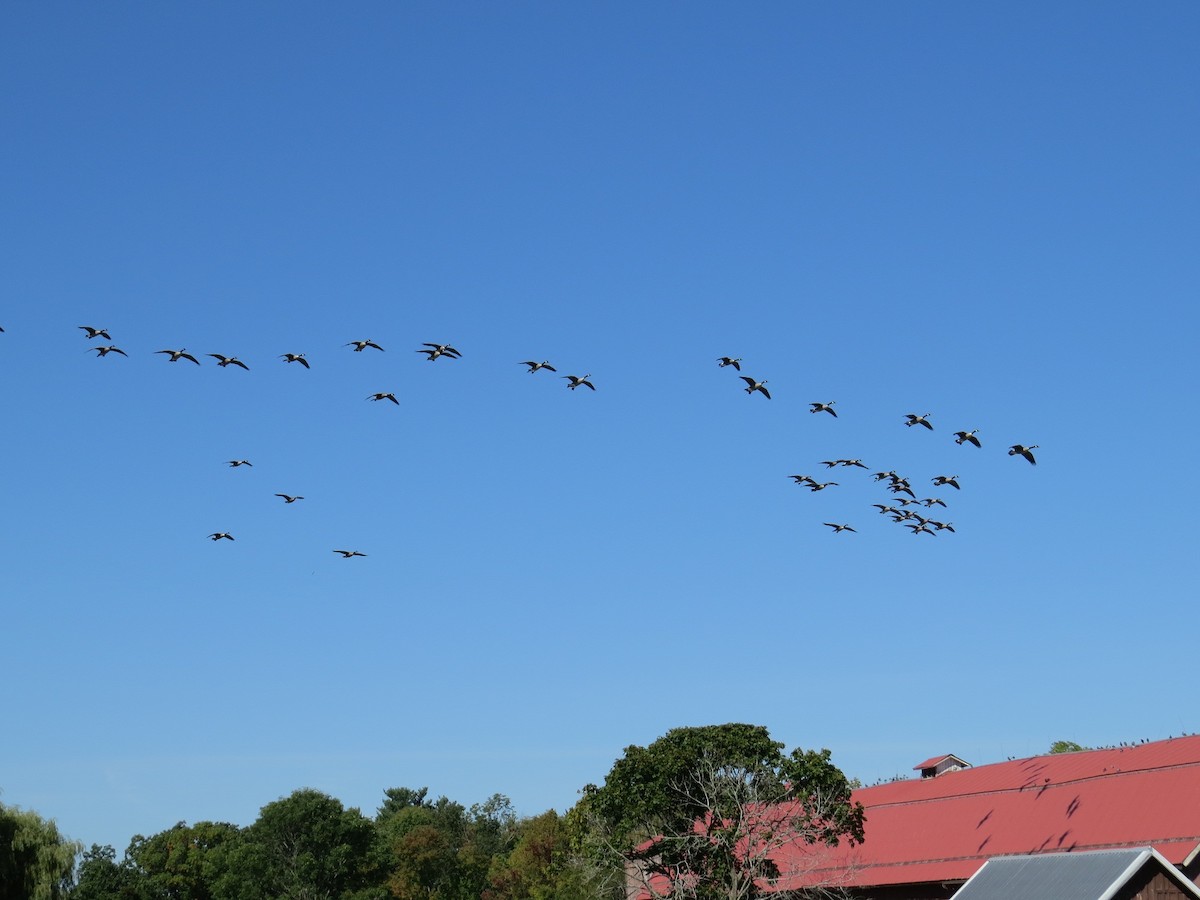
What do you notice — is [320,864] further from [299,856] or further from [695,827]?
[695,827]

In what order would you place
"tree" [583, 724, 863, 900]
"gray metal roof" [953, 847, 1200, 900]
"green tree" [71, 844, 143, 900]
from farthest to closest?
1. "green tree" [71, 844, 143, 900]
2. "tree" [583, 724, 863, 900]
3. "gray metal roof" [953, 847, 1200, 900]

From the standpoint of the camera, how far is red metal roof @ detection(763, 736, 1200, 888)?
6209 cm

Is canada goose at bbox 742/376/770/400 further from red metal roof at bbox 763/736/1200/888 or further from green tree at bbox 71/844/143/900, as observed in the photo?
green tree at bbox 71/844/143/900

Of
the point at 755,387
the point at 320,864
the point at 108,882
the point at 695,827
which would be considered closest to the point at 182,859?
the point at 108,882

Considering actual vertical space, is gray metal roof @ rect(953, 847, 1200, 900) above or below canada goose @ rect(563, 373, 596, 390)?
below

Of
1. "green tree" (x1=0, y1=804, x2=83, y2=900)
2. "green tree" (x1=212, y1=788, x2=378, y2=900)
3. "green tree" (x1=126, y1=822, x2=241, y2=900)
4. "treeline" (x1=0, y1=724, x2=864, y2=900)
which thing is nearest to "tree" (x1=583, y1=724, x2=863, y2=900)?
"treeline" (x1=0, y1=724, x2=864, y2=900)

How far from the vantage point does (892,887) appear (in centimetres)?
7294

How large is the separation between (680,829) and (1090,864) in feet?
70.1

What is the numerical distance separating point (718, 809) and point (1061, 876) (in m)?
17.5

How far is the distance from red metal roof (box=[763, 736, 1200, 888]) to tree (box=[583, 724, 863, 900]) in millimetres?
1579

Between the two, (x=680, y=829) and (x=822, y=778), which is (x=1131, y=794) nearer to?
(x=822, y=778)

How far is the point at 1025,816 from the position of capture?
230 ft

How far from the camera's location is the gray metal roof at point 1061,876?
4438cm

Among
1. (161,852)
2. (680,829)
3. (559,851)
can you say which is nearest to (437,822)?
(161,852)
